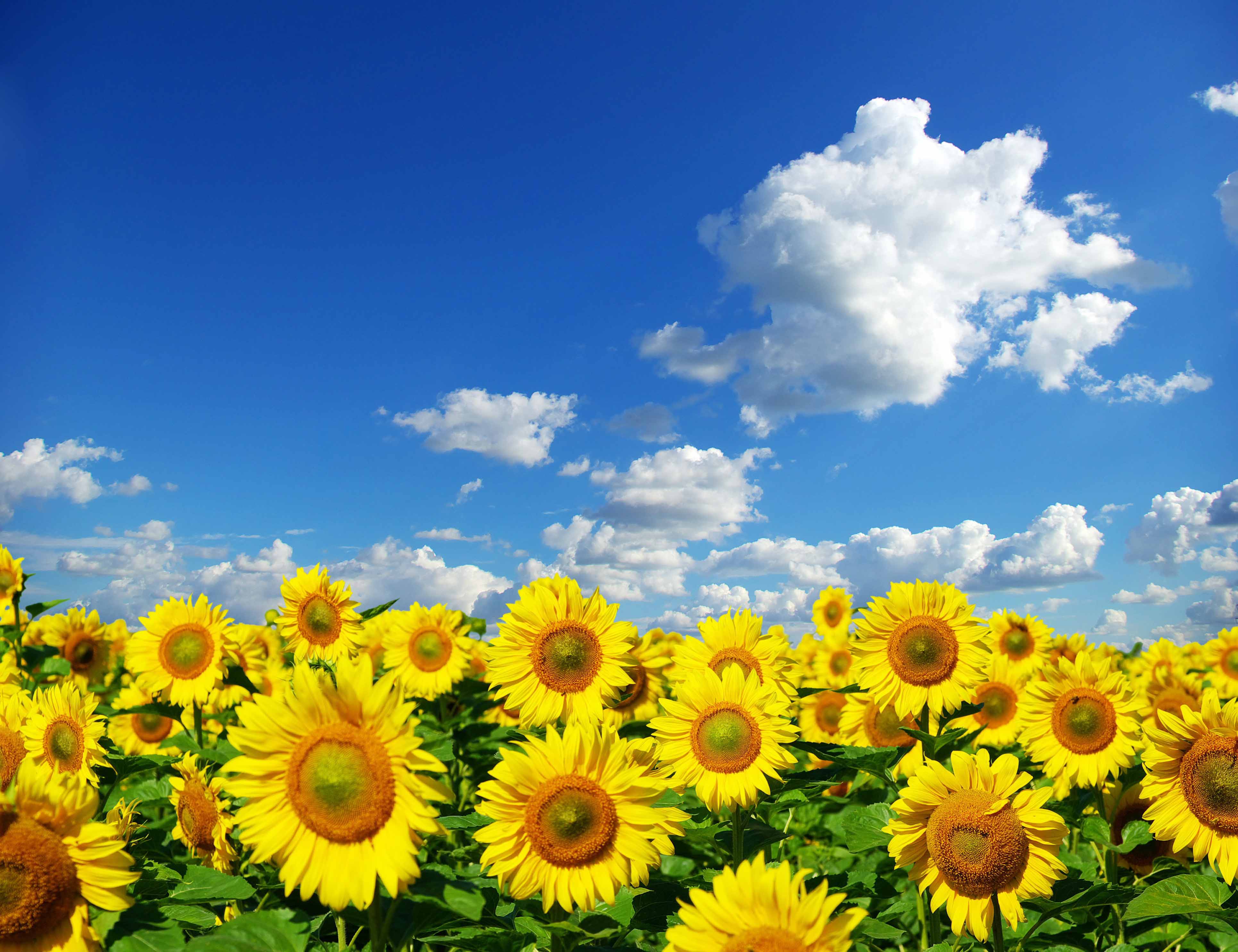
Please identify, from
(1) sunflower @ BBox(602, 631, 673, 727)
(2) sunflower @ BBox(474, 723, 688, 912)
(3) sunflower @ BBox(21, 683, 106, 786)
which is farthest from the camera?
(1) sunflower @ BBox(602, 631, 673, 727)

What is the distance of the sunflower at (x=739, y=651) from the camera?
6348mm

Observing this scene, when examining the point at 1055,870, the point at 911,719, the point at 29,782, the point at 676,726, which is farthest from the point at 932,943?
the point at 29,782

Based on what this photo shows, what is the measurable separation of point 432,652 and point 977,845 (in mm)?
6737

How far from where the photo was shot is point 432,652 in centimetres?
962

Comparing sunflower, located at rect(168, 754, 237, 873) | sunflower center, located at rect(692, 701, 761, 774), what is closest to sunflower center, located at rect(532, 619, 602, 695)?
sunflower center, located at rect(692, 701, 761, 774)

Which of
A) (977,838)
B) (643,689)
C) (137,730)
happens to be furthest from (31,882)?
(137,730)

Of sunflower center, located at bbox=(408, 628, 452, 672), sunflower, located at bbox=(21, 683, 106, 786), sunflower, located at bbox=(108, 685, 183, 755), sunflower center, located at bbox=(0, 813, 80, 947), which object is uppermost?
sunflower center, located at bbox=(408, 628, 452, 672)

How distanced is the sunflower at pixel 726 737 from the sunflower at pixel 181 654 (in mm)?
4305

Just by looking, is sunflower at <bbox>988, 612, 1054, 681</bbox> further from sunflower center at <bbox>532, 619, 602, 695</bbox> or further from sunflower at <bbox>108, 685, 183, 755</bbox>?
sunflower at <bbox>108, 685, 183, 755</bbox>

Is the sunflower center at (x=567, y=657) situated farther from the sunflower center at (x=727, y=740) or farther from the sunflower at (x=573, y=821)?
the sunflower at (x=573, y=821)

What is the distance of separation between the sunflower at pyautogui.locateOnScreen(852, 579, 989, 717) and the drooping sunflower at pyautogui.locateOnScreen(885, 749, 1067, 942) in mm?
1982

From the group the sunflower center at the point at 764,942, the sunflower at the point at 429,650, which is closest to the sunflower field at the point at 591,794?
the sunflower center at the point at 764,942

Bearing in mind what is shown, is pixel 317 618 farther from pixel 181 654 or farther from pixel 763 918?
pixel 763 918

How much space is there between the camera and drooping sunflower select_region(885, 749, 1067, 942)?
168 inches
